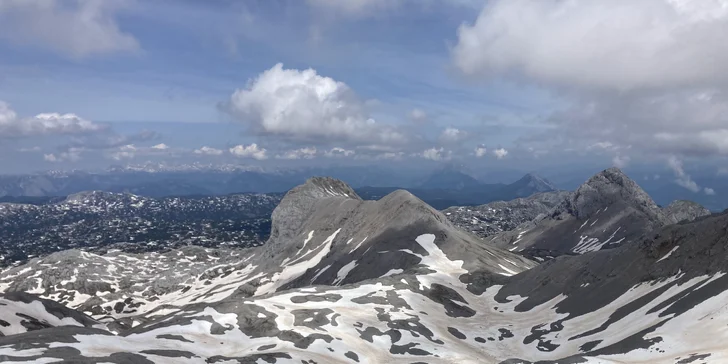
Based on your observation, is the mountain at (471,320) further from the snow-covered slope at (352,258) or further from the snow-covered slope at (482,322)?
the snow-covered slope at (352,258)

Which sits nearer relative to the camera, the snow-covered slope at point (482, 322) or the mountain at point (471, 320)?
the snow-covered slope at point (482, 322)

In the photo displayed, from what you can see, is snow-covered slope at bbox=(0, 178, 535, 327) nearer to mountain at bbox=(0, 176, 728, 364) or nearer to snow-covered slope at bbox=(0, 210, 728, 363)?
mountain at bbox=(0, 176, 728, 364)

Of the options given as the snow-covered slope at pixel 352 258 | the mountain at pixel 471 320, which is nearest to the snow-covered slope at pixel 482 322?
the mountain at pixel 471 320

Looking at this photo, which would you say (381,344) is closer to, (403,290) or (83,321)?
(403,290)

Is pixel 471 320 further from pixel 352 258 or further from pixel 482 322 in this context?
pixel 352 258

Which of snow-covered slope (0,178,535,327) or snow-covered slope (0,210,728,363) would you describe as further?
snow-covered slope (0,178,535,327)

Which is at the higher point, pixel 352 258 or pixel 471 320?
pixel 352 258

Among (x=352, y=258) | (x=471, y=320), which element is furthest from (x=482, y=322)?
(x=352, y=258)

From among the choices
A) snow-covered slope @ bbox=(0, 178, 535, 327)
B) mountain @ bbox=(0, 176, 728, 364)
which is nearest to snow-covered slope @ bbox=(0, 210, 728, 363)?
mountain @ bbox=(0, 176, 728, 364)

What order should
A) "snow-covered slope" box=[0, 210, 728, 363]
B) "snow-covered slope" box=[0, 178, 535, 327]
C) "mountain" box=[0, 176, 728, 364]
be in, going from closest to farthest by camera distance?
"snow-covered slope" box=[0, 210, 728, 363], "mountain" box=[0, 176, 728, 364], "snow-covered slope" box=[0, 178, 535, 327]

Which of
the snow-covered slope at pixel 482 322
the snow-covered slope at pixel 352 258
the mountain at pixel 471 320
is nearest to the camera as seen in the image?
the snow-covered slope at pixel 482 322

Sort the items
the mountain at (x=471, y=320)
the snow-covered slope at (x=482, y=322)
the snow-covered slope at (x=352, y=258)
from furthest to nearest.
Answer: the snow-covered slope at (x=352, y=258)
the mountain at (x=471, y=320)
the snow-covered slope at (x=482, y=322)
